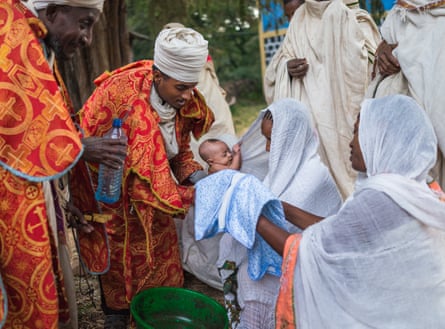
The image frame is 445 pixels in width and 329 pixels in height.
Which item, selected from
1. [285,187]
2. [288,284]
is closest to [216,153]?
[285,187]

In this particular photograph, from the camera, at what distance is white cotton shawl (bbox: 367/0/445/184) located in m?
3.17

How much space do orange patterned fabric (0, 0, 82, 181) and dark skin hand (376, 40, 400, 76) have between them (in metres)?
2.43

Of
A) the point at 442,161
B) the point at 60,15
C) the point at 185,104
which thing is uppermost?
the point at 60,15

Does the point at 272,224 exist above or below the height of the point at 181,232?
above

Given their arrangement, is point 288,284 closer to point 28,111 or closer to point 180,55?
point 28,111

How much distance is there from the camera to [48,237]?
1.82 meters

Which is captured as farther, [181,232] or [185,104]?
[181,232]

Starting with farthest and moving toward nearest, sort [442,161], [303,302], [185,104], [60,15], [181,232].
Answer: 1. [181,232]
2. [442,161]
3. [185,104]
4. [303,302]
5. [60,15]

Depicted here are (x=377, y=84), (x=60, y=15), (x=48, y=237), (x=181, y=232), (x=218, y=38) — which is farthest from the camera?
(x=218, y=38)

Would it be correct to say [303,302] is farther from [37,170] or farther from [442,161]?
[442,161]

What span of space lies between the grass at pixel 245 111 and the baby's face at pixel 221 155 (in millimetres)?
7835

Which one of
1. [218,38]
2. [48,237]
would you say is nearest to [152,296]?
[48,237]

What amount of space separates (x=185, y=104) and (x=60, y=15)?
1.16 meters

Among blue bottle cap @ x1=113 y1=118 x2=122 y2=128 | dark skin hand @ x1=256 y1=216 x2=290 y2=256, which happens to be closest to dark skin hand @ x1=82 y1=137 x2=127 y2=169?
blue bottle cap @ x1=113 y1=118 x2=122 y2=128
